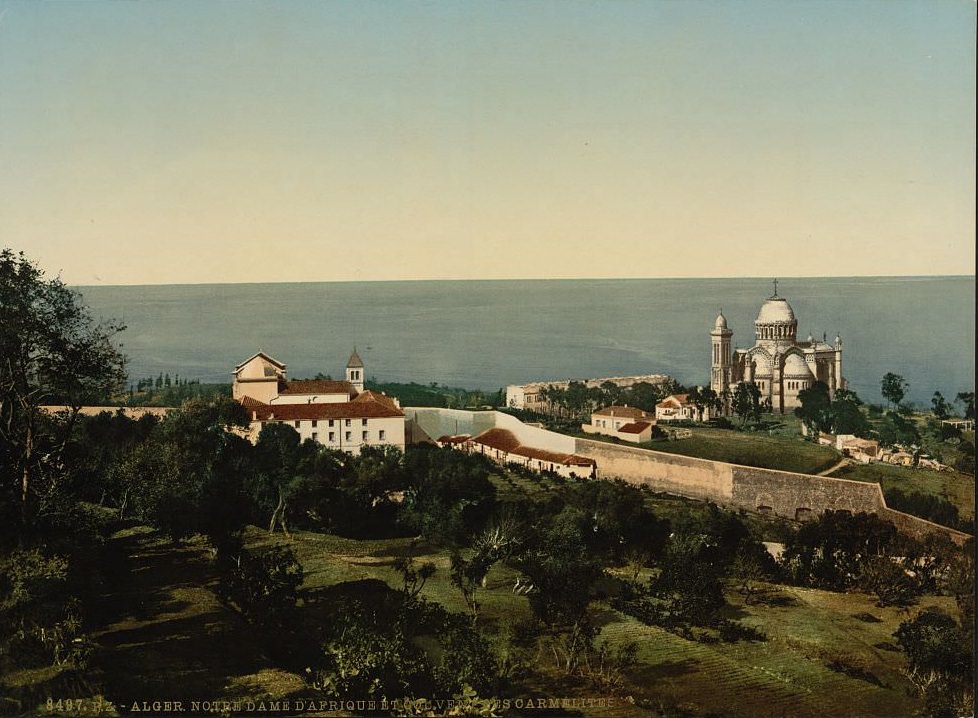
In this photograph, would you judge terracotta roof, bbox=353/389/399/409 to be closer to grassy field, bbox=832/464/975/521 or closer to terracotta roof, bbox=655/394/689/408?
terracotta roof, bbox=655/394/689/408

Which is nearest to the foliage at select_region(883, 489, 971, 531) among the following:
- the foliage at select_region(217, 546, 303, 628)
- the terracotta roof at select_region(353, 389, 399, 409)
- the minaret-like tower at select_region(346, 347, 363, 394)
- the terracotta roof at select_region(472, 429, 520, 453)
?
the terracotta roof at select_region(472, 429, 520, 453)

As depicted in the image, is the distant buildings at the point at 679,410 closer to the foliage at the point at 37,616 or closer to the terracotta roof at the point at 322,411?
the terracotta roof at the point at 322,411

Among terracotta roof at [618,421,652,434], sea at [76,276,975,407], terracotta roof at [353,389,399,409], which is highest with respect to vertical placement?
sea at [76,276,975,407]

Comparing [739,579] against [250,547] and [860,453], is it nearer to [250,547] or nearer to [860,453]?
[860,453]

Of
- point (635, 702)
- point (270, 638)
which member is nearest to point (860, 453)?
point (635, 702)

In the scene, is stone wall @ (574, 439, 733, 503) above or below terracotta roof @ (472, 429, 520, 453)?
below

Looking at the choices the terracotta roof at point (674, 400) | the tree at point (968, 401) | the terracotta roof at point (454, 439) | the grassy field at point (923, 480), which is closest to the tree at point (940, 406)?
the tree at point (968, 401)

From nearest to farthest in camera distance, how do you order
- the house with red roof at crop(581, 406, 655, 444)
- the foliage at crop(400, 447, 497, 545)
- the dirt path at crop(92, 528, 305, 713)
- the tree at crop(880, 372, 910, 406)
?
the dirt path at crop(92, 528, 305, 713) < the foliage at crop(400, 447, 497, 545) < the tree at crop(880, 372, 910, 406) < the house with red roof at crop(581, 406, 655, 444)
